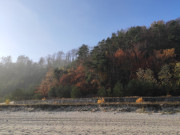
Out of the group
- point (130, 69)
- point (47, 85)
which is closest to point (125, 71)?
point (130, 69)

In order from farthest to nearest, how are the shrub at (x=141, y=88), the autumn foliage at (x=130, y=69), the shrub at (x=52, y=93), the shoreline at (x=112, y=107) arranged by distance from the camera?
the shrub at (x=52, y=93), the autumn foliage at (x=130, y=69), the shrub at (x=141, y=88), the shoreline at (x=112, y=107)

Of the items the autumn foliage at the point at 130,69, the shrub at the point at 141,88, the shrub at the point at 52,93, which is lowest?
the shrub at the point at 52,93

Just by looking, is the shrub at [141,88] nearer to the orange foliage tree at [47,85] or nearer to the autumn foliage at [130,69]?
the autumn foliage at [130,69]

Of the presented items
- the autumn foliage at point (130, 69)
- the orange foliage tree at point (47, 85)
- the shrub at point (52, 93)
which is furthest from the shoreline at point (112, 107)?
the orange foliage tree at point (47, 85)

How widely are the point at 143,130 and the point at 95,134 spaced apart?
8.81 feet

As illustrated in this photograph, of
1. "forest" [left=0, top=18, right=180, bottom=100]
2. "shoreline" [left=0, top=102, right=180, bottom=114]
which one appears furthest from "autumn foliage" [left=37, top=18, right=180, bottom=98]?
"shoreline" [left=0, top=102, right=180, bottom=114]

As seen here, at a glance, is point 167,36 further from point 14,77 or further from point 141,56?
point 14,77

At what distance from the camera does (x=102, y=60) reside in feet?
88.5

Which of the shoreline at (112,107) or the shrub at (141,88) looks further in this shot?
the shrub at (141,88)

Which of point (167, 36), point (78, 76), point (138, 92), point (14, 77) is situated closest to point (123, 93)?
point (138, 92)

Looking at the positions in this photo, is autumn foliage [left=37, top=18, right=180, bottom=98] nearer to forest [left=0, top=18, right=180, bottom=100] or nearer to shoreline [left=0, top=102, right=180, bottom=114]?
forest [left=0, top=18, right=180, bottom=100]

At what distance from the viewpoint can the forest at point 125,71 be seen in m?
22.9

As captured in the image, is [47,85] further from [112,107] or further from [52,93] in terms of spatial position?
[112,107]

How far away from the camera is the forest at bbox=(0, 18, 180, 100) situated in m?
22.9
